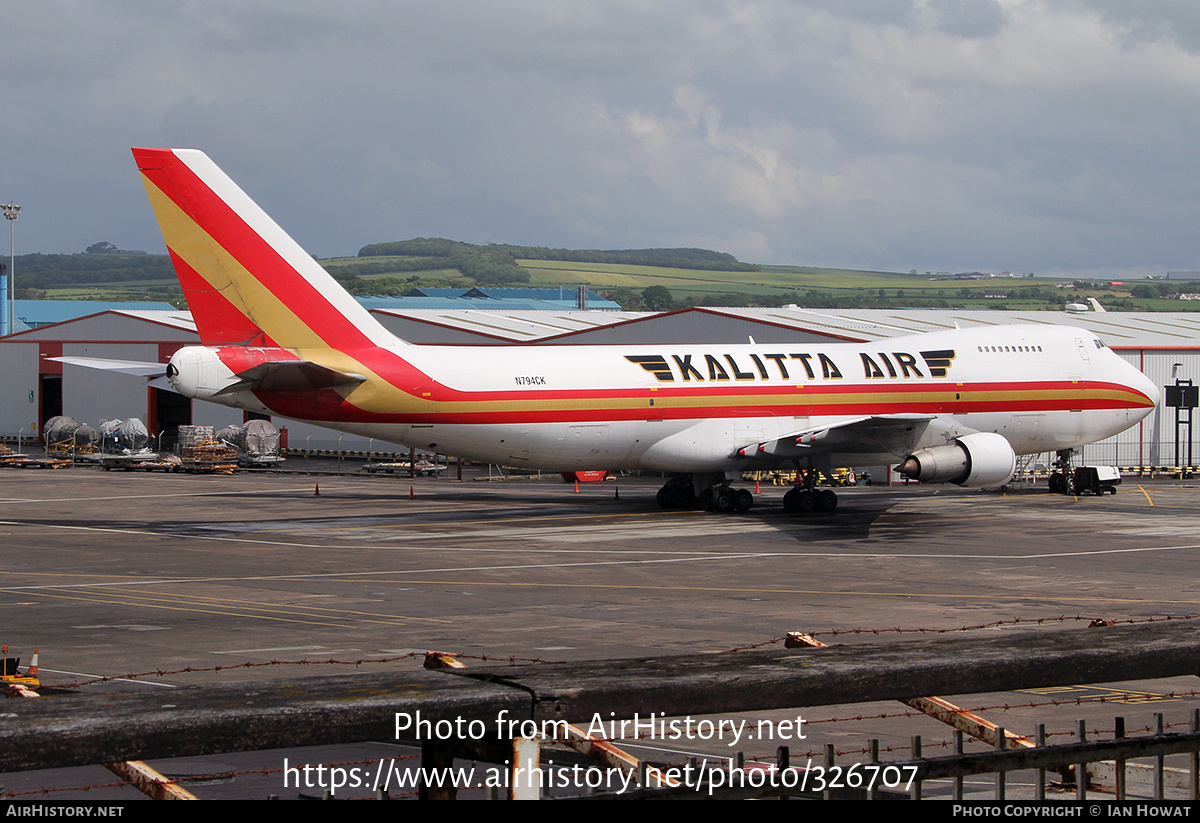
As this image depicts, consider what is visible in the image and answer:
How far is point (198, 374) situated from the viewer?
3728 cm

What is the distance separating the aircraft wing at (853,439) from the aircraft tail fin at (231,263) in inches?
583

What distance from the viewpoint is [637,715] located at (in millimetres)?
5973

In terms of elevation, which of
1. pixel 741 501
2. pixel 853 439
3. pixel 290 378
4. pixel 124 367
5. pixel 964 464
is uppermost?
Result: pixel 124 367

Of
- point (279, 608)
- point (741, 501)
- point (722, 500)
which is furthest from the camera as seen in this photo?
point (741, 501)

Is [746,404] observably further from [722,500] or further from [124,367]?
[124,367]

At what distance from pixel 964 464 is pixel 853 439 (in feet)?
13.0

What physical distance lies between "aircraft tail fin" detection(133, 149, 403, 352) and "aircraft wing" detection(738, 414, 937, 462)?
1482cm

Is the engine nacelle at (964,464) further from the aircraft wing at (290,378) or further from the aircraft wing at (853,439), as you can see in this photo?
the aircraft wing at (290,378)

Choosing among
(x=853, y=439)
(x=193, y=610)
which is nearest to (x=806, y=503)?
(x=853, y=439)

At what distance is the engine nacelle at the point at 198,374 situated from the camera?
122 ft

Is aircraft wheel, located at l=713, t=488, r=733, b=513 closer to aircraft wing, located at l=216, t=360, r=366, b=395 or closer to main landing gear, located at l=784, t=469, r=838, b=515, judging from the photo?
main landing gear, located at l=784, t=469, r=838, b=515

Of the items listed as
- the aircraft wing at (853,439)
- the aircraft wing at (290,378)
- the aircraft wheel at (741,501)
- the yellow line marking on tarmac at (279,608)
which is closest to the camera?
the yellow line marking on tarmac at (279,608)

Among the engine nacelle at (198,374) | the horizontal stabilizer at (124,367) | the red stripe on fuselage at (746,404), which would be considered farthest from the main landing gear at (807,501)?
the horizontal stabilizer at (124,367)

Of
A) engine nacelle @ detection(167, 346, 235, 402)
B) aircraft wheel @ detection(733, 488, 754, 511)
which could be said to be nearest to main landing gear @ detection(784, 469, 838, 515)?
aircraft wheel @ detection(733, 488, 754, 511)
